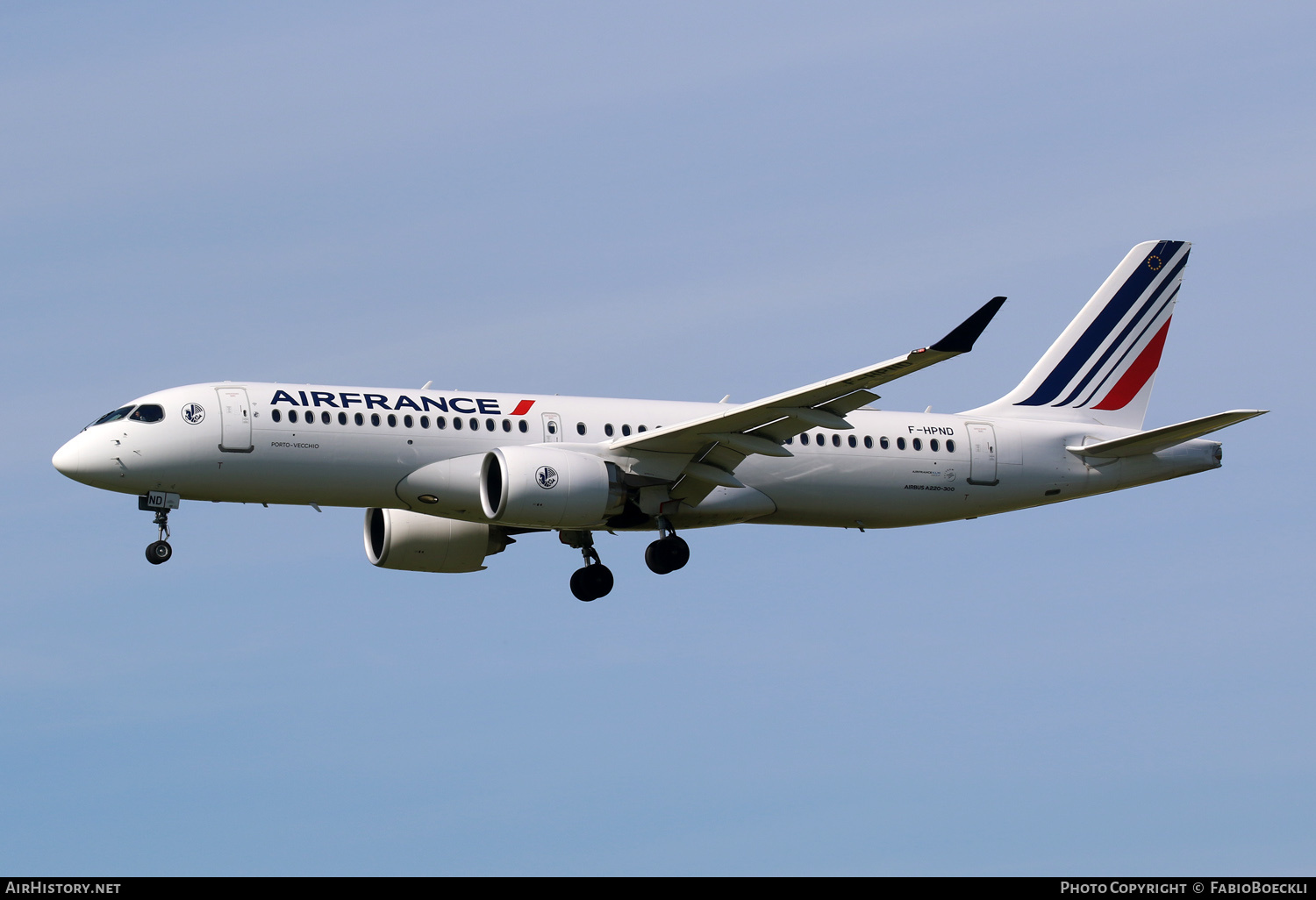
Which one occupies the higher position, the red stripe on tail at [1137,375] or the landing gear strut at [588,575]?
the red stripe on tail at [1137,375]

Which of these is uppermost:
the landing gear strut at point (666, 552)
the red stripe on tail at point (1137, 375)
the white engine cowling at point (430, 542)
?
the red stripe on tail at point (1137, 375)

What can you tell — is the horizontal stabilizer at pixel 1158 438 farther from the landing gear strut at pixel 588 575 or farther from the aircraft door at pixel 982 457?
the landing gear strut at pixel 588 575

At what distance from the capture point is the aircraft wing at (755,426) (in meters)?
38.3

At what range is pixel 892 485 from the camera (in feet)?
149

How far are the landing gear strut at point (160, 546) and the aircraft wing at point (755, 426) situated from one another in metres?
10.1

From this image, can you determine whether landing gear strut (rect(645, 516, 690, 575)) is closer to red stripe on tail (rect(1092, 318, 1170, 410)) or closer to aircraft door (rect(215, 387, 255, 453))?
aircraft door (rect(215, 387, 255, 453))

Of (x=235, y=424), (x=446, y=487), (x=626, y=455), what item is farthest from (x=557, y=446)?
(x=235, y=424)

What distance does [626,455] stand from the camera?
42688mm

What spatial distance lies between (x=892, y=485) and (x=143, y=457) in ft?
58.2

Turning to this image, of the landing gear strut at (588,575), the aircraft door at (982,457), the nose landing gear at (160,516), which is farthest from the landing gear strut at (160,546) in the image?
the aircraft door at (982,457)

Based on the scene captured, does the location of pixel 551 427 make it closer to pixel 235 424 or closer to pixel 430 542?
pixel 430 542

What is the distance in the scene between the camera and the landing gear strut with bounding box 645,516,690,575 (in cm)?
4356

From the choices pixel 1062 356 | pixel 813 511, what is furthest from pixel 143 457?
pixel 1062 356

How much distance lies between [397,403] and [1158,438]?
18718 millimetres
